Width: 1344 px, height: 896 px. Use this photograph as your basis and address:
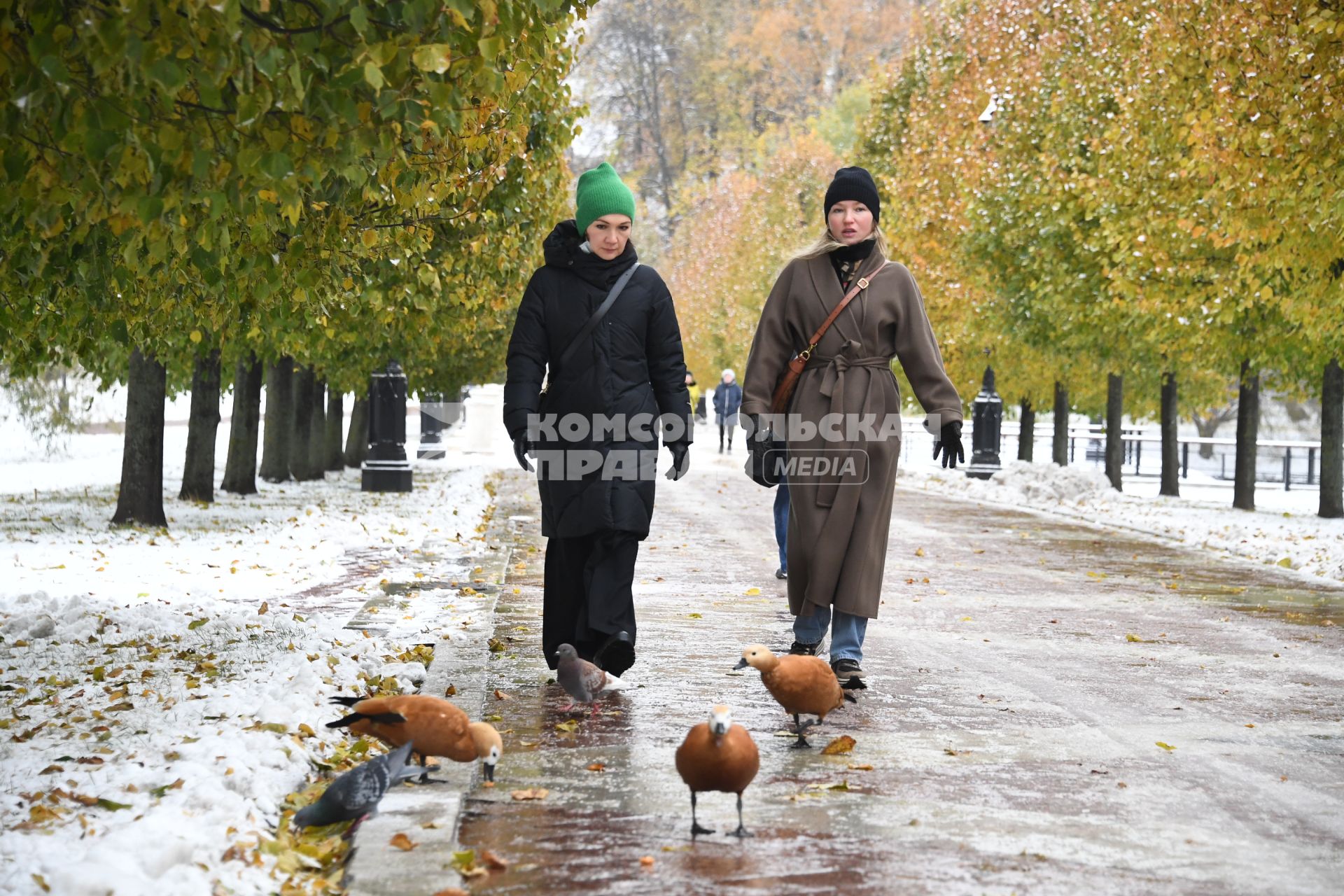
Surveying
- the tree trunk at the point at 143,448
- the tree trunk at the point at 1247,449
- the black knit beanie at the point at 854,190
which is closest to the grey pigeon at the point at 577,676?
the black knit beanie at the point at 854,190

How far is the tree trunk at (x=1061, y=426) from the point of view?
1150 inches

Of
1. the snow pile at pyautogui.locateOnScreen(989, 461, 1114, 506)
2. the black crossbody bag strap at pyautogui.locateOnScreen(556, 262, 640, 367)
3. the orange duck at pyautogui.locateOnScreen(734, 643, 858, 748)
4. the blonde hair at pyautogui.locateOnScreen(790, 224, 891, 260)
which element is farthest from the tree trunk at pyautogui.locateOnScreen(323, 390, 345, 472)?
the orange duck at pyautogui.locateOnScreen(734, 643, 858, 748)

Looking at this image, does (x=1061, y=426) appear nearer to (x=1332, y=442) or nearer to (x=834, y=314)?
(x=1332, y=442)

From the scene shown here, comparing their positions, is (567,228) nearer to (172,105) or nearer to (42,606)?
(172,105)

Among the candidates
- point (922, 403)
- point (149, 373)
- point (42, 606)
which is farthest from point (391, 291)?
point (922, 403)

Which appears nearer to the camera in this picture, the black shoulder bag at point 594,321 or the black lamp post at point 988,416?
the black shoulder bag at point 594,321

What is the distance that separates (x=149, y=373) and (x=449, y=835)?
38.1 feet

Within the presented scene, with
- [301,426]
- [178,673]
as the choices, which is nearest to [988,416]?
[301,426]

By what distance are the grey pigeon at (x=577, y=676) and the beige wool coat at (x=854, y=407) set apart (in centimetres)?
119

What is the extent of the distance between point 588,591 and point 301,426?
17.3m

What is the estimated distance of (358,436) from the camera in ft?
95.6

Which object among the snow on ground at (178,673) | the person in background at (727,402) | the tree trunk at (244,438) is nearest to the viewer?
the snow on ground at (178,673)

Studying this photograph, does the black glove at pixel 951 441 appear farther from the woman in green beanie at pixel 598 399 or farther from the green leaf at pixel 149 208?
the green leaf at pixel 149 208

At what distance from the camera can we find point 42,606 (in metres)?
8.91
